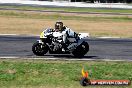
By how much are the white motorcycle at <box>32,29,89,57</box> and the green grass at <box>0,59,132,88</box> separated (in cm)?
264

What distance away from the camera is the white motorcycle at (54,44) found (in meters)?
20.4

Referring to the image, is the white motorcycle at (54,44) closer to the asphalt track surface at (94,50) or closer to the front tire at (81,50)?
the front tire at (81,50)

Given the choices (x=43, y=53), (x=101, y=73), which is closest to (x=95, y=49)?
(x=43, y=53)

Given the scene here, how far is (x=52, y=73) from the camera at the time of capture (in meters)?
15.7

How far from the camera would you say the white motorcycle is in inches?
802

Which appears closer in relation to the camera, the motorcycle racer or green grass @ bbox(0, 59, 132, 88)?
green grass @ bbox(0, 59, 132, 88)

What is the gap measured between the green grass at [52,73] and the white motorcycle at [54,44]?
2636mm

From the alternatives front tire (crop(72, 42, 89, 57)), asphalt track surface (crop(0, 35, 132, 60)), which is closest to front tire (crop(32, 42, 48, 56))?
asphalt track surface (crop(0, 35, 132, 60))

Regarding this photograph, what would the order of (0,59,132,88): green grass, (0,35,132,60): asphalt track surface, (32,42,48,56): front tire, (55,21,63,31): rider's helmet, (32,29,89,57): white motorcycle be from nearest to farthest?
(0,59,132,88): green grass, (55,21,63,31): rider's helmet, (32,29,89,57): white motorcycle, (32,42,48,56): front tire, (0,35,132,60): asphalt track surface

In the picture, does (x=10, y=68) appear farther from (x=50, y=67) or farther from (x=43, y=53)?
(x=43, y=53)

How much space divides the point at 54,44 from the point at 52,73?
4.90m

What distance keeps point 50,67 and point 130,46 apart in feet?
36.4

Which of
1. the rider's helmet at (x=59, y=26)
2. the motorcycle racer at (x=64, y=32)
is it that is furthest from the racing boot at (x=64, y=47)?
the rider's helmet at (x=59, y=26)

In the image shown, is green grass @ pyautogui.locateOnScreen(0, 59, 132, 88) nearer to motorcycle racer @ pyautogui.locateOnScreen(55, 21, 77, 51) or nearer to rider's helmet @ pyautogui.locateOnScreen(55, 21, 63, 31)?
motorcycle racer @ pyautogui.locateOnScreen(55, 21, 77, 51)
